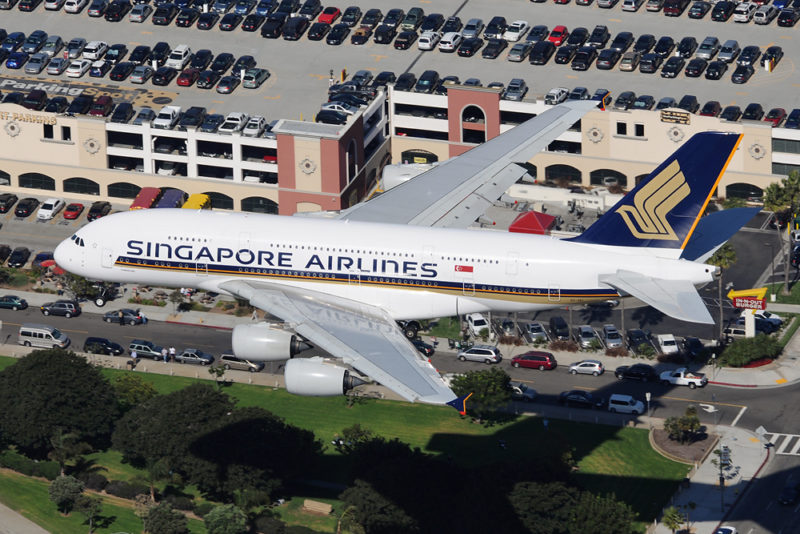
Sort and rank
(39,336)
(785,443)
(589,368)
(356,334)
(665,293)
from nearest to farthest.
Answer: (356,334) → (665,293) → (785,443) → (589,368) → (39,336)

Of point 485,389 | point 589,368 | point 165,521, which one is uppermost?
point 485,389

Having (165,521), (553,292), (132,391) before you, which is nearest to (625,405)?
(553,292)

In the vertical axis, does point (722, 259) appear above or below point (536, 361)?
above

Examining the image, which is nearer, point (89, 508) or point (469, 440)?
point (89, 508)

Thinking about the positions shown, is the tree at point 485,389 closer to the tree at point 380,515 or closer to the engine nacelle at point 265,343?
the tree at point 380,515

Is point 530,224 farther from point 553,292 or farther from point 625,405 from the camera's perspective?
point 553,292

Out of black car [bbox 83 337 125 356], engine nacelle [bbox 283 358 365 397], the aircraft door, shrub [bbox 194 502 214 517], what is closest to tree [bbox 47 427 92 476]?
shrub [bbox 194 502 214 517]

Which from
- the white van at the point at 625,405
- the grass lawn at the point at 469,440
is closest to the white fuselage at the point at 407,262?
the grass lawn at the point at 469,440

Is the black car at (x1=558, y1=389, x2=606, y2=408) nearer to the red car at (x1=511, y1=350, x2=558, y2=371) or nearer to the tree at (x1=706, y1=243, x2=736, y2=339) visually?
the red car at (x1=511, y1=350, x2=558, y2=371)

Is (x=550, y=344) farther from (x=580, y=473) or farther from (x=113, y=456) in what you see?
(x=113, y=456)
